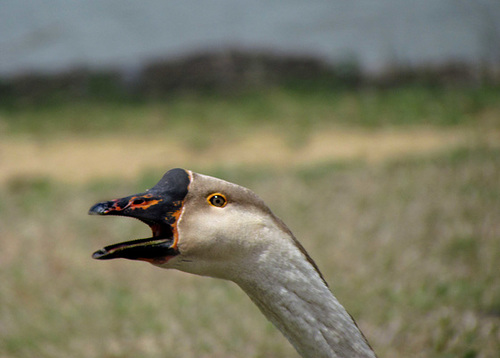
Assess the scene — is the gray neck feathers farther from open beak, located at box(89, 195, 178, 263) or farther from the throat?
open beak, located at box(89, 195, 178, 263)

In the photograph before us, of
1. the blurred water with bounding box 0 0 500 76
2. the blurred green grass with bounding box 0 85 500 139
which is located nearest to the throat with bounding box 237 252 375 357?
the blurred green grass with bounding box 0 85 500 139

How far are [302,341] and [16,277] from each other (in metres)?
2.23

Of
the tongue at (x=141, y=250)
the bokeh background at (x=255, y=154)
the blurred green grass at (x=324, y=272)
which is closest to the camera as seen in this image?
the tongue at (x=141, y=250)

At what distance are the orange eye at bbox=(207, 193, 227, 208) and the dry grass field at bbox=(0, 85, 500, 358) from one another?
1.18m

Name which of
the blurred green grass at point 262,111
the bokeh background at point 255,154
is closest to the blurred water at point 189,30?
the bokeh background at point 255,154

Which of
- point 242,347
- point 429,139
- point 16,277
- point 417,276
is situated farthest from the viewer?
point 429,139

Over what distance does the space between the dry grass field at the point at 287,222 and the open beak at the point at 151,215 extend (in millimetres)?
1162

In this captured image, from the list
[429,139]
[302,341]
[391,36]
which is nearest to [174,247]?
[302,341]

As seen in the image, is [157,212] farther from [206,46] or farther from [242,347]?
[206,46]

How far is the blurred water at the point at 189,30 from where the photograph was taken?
279 inches

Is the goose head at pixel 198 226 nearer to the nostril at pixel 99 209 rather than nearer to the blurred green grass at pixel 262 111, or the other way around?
the nostril at pixel 99 209

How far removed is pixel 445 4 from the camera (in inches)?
268

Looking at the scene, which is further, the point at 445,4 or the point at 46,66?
the point at 46,66

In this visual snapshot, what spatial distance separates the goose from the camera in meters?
1.40
